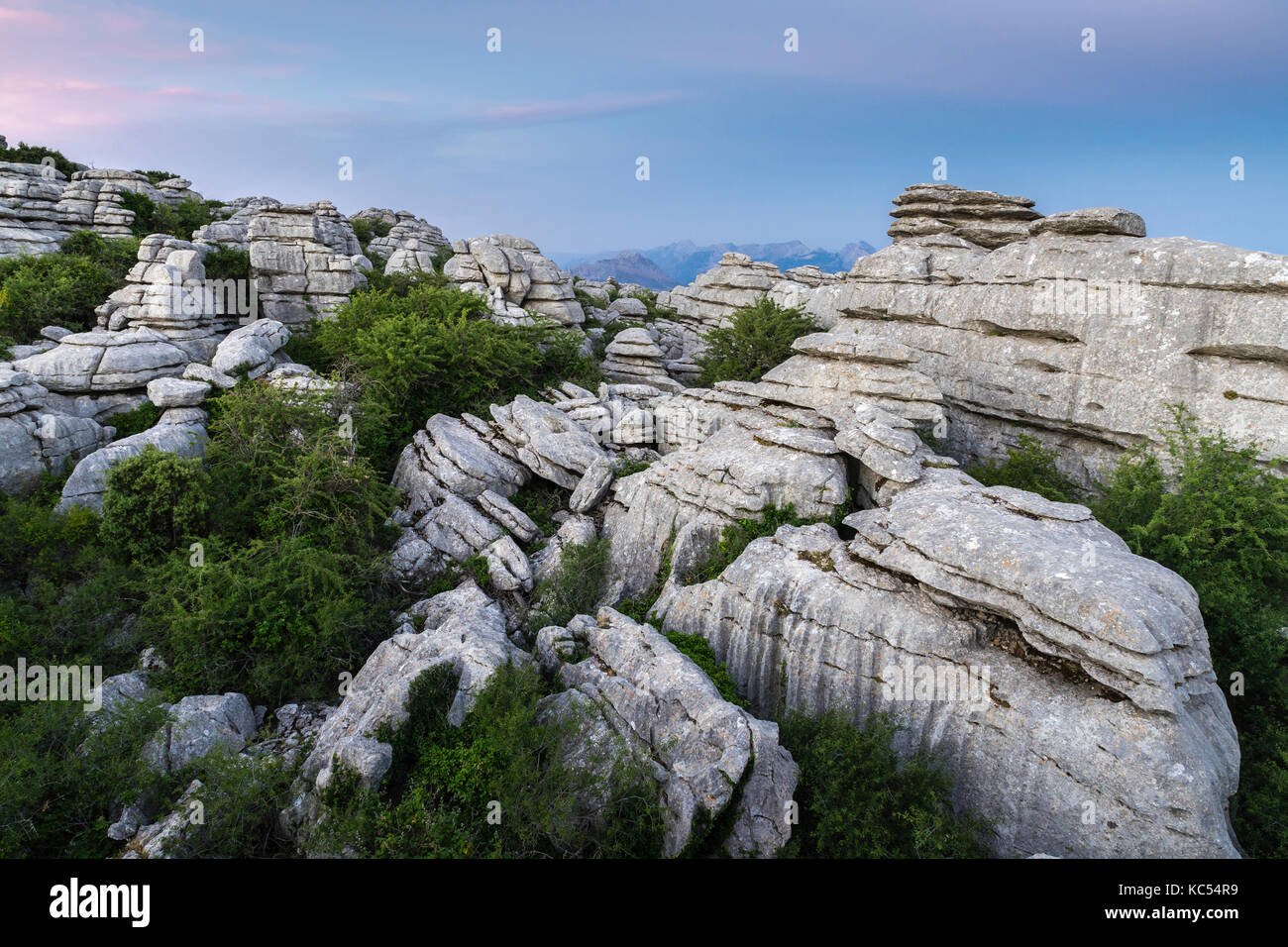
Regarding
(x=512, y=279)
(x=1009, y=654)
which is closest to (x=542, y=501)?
(x=1009, y=654)

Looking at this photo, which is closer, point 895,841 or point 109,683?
point 895,841

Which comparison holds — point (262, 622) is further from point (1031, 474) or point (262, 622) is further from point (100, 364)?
point (1031, 474)

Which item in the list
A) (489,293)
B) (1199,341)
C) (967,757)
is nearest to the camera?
(967,757)

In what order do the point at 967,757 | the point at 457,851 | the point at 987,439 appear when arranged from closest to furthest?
1. the point at 457,851
2. the point at 967,757
3. the point at 987,439

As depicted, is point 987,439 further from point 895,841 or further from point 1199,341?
point 895,841

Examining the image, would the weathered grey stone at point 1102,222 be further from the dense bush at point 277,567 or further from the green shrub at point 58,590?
the green shrub at point 58,590

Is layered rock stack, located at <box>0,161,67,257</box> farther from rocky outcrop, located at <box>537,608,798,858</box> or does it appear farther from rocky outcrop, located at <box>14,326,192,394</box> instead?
rocky outcrop, located at <box>537,608,798,858</box>

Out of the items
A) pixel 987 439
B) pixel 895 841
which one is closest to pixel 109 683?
pixel 895 841

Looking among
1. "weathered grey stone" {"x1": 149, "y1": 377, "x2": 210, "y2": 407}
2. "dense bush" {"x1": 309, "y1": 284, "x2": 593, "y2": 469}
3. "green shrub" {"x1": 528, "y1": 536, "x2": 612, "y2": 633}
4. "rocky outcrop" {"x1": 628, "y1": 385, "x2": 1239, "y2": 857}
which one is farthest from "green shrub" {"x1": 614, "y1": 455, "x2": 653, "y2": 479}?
"weathered grey stone" {"x1": 149, "y1": 377, "x2": 210, "y2": 407}
